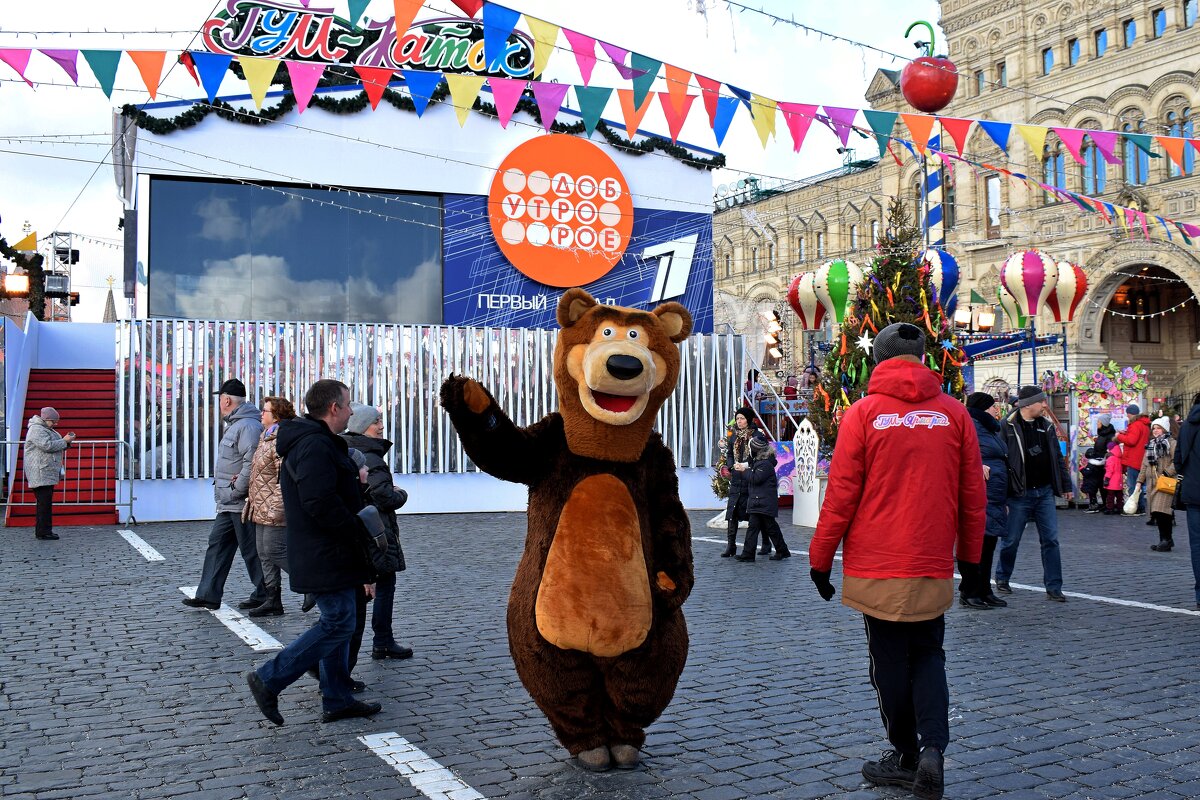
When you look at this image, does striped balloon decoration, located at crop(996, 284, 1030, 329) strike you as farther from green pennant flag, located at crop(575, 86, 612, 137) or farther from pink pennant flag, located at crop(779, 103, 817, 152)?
green pennant flag, located at crop(575, 86, 612, 137)

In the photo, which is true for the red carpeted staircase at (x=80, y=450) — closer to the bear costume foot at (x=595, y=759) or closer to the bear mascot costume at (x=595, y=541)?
the bear mascot costume at (x=595, y=541)

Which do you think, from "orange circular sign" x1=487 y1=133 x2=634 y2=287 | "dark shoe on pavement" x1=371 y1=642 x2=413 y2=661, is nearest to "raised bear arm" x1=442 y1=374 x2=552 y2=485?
"dark shoe on pavement" x1=371 y1=642 x2=413 y2=661

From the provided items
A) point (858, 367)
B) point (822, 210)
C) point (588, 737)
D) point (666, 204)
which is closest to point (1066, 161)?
point (822, 210)

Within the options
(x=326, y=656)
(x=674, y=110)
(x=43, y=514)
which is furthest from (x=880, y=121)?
(x=43, y=514)

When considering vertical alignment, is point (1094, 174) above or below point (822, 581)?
above

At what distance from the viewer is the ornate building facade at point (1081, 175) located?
29.7 m

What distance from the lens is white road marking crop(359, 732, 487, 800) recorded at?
4.23 meters

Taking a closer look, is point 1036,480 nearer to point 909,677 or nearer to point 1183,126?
point 909,677

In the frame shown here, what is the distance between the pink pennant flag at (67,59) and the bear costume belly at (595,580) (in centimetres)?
899

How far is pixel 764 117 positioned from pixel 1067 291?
11458 millimetres

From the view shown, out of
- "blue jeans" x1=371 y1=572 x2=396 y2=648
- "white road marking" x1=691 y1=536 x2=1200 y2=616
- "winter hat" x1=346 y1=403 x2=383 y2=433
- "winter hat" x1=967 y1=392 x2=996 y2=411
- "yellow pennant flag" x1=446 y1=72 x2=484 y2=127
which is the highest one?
"yellow pennant flag" x1=446 y1=72 x2=484 y2=127

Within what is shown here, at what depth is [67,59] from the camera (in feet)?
35.1

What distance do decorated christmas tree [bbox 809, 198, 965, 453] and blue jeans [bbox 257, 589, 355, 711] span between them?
32.7ft

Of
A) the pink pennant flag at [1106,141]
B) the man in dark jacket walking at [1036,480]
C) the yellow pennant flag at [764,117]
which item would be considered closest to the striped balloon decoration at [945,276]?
the pink pennant flag at [1106,141]
